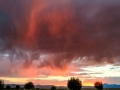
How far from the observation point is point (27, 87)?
126 m

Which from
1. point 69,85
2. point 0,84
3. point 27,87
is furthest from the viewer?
point 27,87

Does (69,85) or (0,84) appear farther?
(69,85)

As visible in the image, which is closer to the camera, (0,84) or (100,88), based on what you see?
(0,84)

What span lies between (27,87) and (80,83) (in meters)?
39.8

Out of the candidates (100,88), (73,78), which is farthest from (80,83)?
(100,88)

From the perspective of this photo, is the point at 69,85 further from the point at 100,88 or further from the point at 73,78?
the point at 100,88

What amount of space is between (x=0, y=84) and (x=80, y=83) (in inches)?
1491

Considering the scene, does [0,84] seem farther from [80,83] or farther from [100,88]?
[100,88]

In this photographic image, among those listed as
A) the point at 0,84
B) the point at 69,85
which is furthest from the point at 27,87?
the point at 0,84

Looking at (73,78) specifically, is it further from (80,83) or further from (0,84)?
(0,84)

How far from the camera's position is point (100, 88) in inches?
5084

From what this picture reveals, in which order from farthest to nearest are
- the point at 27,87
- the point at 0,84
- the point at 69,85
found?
the point at 27,87 < the point at 69,85 < the point at 0,84

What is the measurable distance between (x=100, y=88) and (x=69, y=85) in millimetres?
37492

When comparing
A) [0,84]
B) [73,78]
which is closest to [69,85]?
[73,78]
